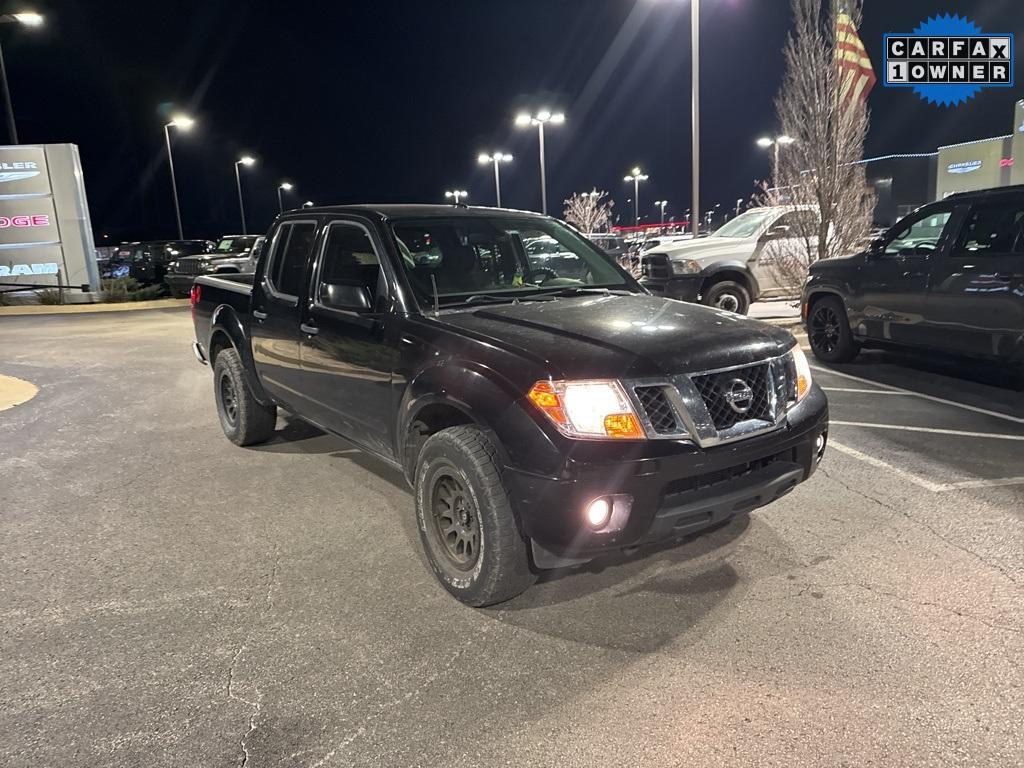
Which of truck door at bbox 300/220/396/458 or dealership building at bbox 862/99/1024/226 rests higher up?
dealership building at bbox 862/99/1024/226

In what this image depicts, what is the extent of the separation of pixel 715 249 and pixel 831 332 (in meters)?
3.55

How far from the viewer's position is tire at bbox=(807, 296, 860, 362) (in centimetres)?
864

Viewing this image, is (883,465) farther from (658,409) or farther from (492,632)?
(492,632)

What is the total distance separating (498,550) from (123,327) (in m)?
14.5

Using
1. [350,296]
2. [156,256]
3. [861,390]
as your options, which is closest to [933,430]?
[861,390]

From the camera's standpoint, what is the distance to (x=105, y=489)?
5.24 metres

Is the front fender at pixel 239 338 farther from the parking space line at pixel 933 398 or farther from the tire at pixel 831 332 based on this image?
the tire at pixel 831 332

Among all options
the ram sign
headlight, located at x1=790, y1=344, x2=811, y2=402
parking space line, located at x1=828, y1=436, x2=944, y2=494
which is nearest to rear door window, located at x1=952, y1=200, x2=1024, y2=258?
parking space line, located at x1=828, y1=436, x2=944, y2=494

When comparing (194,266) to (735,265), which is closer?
(735,265)

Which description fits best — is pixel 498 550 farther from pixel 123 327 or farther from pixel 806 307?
pixel 123 327

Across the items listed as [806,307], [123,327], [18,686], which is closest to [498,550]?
[18,686]

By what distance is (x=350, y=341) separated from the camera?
14.1ft

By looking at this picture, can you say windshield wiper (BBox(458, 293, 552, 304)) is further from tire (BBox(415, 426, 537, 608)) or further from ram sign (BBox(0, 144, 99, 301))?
ram sign (BBox(0, 144, 99, 301))

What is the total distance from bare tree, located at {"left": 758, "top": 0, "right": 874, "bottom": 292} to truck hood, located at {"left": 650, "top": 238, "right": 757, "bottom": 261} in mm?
410
